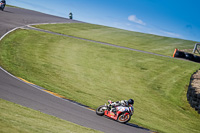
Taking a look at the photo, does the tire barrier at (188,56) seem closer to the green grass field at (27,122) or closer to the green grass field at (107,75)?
the green grass field at (107,75)

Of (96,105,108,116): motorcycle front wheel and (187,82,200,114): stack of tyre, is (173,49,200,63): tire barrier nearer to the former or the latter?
(187,82,200,114): stack of tyre

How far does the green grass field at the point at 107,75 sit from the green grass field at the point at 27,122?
466 centimetres

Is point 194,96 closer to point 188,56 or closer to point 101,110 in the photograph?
point 101,110

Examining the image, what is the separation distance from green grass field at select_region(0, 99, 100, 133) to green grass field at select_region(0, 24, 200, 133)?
466cm

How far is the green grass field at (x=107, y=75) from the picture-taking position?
48.5 ft

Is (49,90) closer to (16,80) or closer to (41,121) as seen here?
(16,80)

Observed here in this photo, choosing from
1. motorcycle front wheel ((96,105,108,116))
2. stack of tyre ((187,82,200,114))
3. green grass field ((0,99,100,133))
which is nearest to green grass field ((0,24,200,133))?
stack of tyre ((187,82,200,114))

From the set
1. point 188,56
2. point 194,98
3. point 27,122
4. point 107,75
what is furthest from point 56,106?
point 188,56

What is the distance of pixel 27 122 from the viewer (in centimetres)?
730

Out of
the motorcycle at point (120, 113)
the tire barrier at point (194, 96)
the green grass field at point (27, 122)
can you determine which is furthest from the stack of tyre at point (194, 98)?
the green grass field at point (27, 122)

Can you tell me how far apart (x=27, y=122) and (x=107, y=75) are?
13645 mm

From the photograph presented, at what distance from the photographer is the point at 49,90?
13641 millimetres

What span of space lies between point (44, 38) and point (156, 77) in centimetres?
1521

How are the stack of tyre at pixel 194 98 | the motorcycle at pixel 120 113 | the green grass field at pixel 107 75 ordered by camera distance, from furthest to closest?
the stack of tyre at pixel 194 98
the green grass field at pixel 107 75
the motorcycle at pixel 120 113
